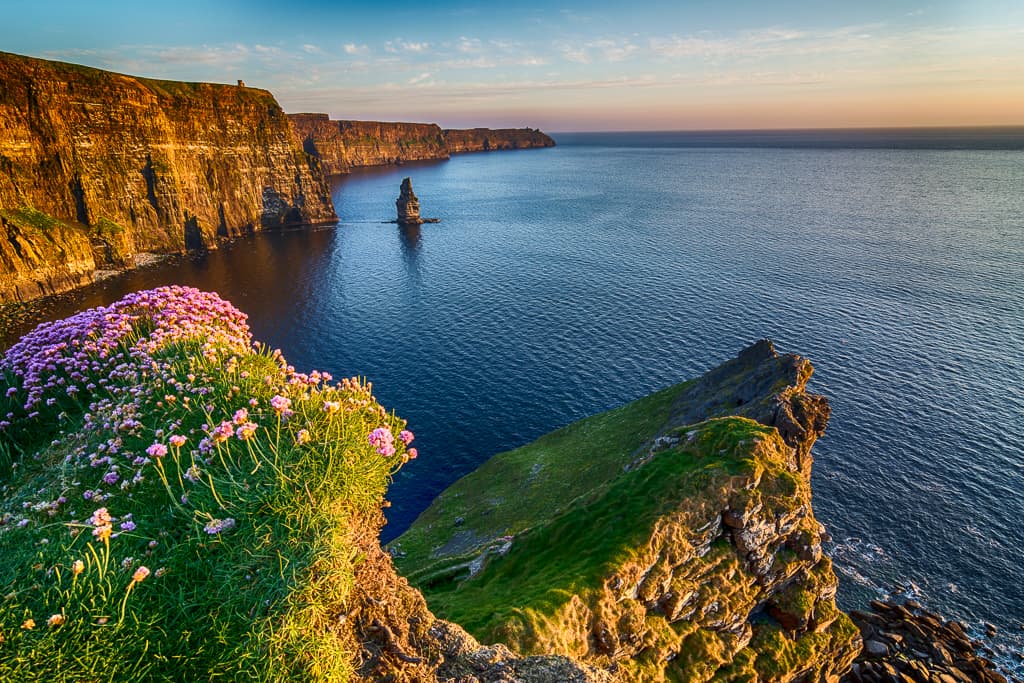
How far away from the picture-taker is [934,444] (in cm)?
5762

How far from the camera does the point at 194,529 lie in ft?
33.1

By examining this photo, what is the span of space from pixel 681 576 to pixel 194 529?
21937 millimetres

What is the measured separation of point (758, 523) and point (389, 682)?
70.0 ft

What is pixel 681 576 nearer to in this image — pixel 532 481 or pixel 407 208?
pixel 532 481

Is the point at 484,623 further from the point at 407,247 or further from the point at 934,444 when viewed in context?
the point at 407,247

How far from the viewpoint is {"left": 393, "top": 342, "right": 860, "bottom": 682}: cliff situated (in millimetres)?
22047

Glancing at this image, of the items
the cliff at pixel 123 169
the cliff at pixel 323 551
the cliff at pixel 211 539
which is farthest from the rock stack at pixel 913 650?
the cliff at pixel 123 169

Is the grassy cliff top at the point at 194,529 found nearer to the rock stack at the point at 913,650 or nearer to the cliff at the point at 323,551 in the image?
the cliff at the point at 323,551

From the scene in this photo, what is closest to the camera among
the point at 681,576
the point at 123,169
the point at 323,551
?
the point at 323,551

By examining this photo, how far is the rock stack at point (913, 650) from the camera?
34375 mm

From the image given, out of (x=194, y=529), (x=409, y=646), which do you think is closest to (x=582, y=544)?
(x=409, y=646)

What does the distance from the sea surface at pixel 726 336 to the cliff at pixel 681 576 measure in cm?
1847

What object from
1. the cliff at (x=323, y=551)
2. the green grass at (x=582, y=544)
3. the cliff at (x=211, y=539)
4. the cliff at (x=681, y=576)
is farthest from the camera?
the cliff at (x=681, y=576)

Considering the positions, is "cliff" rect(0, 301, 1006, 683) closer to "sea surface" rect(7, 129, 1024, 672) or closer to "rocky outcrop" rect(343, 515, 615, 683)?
"rocky outcrop" rect(343, 515, 615, 683)
